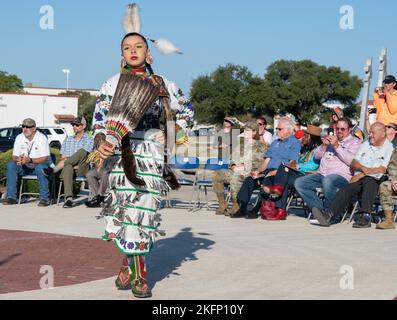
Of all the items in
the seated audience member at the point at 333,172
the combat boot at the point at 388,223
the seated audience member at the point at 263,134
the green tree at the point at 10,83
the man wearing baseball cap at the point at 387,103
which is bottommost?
the combat boot at the point at 388,223

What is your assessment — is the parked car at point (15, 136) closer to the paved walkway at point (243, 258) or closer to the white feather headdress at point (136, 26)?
the paved walkway at point (243, 258)

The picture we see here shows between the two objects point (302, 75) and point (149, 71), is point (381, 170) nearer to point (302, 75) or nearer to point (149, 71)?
point (149, 71)

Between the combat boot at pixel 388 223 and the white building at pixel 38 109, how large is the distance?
52.2 metres

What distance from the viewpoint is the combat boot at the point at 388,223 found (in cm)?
1151

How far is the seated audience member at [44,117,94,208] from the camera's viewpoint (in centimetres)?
1438

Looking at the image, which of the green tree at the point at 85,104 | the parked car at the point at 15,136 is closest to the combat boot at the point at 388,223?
the parked car at the point at 15,136

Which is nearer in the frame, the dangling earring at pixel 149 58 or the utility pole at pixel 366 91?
the dangling earring at pixel 149 58

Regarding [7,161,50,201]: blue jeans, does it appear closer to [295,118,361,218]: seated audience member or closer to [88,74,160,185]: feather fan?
[295,118,361,218]: seated audience member

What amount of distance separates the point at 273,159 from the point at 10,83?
310 feet

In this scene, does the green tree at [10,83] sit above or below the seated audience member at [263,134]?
above

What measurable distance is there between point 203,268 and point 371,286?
5.84 feet

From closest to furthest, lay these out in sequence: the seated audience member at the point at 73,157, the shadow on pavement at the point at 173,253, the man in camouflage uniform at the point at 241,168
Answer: the shadow on pavement at the point at 173,253 → the man in camouflage uniform at the point at 241,168 → the seated audience member at the point at 73,157
